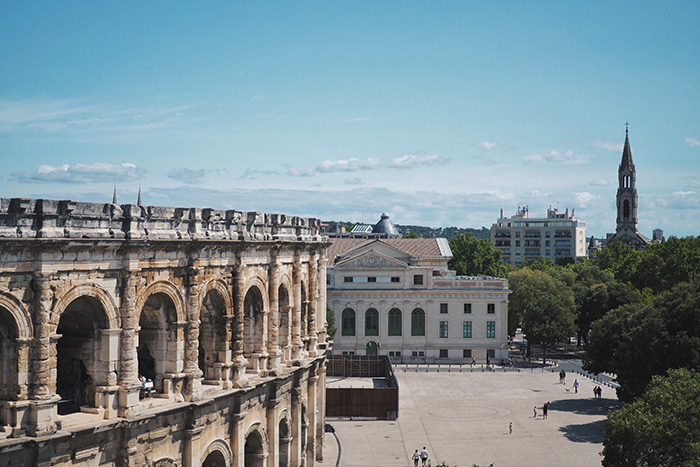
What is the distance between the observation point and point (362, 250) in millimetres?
78000

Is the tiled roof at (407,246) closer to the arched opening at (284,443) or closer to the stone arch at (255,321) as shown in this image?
the arched opening at (284,443)

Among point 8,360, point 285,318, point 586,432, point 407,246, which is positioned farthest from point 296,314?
point 407,246

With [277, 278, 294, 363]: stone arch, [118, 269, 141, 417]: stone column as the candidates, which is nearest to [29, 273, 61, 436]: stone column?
[118, 269, 141, 417]: stone column

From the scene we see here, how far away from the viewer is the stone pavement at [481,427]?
43.6 meters

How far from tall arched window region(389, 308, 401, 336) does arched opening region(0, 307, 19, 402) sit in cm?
5568

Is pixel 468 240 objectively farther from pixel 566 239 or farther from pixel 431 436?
pixel 566 239

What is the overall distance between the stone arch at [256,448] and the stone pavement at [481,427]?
9035 mm

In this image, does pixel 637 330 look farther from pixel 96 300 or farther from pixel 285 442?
pixel 96 300

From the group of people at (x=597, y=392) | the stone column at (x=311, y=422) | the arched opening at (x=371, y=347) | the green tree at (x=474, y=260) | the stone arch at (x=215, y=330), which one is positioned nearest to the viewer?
the stone arch at (x=215, y=330)

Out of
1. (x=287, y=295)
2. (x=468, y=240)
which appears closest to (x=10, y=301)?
(x=287, y=295)

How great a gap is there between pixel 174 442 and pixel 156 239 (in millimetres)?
7100

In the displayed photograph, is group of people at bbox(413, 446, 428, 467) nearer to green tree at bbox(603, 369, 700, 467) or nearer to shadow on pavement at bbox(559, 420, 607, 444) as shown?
shadow on pavement at bbox(559, 420, 607, 444)

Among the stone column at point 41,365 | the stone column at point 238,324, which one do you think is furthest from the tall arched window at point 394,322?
the stone column at point 41,365

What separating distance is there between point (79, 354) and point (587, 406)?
135 ft
